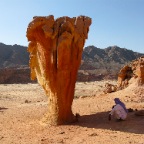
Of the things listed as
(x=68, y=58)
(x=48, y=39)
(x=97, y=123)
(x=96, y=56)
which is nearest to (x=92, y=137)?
(x=97, y=123)

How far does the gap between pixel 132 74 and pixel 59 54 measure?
7.20 metres

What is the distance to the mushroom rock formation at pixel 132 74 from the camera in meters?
13.8

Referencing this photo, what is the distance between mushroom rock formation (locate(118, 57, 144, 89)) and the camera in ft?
45.3

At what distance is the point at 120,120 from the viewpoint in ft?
29.2

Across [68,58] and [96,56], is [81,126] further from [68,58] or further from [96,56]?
[96,56]

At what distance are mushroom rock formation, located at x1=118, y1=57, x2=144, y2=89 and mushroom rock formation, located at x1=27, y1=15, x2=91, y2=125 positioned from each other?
5.08 metres

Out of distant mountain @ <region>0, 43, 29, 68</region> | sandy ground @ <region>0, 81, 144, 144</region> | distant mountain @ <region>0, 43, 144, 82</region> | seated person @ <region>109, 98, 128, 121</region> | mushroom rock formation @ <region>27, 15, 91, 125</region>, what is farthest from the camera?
distant mountain @ <region>0, 43, 29, 68</region>

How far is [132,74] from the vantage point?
50.5ft

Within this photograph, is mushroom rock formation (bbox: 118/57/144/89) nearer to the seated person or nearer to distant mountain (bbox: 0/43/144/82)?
the seated person

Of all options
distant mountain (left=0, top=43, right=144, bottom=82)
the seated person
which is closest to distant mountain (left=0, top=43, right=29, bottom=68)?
distant mountain (left=0, top=43, right=144, bottom=82)

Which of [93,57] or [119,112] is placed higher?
[93,57]

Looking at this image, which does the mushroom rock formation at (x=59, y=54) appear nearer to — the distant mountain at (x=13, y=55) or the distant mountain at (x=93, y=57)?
the distant mountain at (x=93, y=57)

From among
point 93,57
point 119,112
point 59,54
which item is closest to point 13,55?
point 93,57

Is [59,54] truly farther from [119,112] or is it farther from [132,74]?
[132,74]
